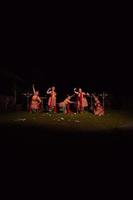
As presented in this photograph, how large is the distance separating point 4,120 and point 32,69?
20460 mm

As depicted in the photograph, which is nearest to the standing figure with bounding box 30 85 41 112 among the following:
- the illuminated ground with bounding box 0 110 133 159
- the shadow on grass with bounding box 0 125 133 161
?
the illuminated ground with bounding box 0 110 133 159

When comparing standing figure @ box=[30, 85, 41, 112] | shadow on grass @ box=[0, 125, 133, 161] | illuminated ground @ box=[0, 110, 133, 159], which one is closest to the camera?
shadow on grass @ box=[0, 125, 133, 161]

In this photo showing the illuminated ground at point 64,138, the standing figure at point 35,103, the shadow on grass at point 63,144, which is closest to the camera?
the shadow on grass at point 63,144

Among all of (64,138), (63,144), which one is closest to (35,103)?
(64,138)

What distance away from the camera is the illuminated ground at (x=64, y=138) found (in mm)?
13819

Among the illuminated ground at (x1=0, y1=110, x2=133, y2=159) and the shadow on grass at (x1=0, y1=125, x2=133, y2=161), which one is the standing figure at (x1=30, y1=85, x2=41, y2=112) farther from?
the shadow on grass at (x1=0, y1=125, x2=133, y2=161)

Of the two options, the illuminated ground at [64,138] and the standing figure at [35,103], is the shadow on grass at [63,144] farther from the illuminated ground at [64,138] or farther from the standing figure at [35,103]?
the standing figure at [35,103]

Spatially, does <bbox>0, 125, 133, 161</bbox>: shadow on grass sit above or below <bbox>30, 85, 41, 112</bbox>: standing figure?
below

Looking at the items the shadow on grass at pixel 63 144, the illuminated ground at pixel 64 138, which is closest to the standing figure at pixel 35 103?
the illuminated ground at pixel 64 138

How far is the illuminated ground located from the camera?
13819 millimetres

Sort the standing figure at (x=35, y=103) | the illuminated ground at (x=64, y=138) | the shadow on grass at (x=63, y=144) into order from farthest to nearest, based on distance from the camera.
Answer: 1. the standing figure at (x=35, y=103)
2. the illuminated ground at (x=64, y=138)
3. the shadow on grass at (x=63, y=144)

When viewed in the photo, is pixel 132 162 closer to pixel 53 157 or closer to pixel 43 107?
pixel 53 157

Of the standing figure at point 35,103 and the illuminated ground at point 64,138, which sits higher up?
the standing figure at point 35,103

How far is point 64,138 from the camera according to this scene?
700 inches
